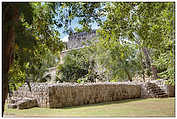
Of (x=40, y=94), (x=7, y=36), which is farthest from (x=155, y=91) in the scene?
(x=7, y=36)

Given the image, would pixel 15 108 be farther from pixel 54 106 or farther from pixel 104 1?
pixel 104 1

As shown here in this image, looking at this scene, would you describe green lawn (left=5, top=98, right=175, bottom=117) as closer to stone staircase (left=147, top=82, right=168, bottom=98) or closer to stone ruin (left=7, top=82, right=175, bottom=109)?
stone ruin (left=7, top=82, right=175, bottom=109)

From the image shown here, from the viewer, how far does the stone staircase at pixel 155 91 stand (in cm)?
643

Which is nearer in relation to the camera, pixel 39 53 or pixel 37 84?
pixel 39 53

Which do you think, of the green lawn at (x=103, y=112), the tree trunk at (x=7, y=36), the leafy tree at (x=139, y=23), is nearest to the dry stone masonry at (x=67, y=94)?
the green lawn at (x=103, y=112)

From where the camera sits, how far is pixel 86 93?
528 cm

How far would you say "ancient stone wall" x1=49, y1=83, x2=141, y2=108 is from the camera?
4775 mm

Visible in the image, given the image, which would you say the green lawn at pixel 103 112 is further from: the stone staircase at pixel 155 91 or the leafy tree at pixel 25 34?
the stone staircase at pixel 155 91

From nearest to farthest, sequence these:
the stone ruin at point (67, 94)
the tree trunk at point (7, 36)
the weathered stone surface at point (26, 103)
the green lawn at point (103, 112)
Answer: the tree trunk at point (7, 36)
the green lawn at point (103, 112)
the weathered stone surface at point (26, 103)
the stone ruin at point (67, 94)

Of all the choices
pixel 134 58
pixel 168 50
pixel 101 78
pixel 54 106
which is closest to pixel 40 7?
pixel 168 50

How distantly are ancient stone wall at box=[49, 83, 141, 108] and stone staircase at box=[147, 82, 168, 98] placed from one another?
0.52m

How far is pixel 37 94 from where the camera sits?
495cm

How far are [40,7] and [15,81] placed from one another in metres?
0.92

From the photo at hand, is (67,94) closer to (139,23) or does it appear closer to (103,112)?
(103,112)
